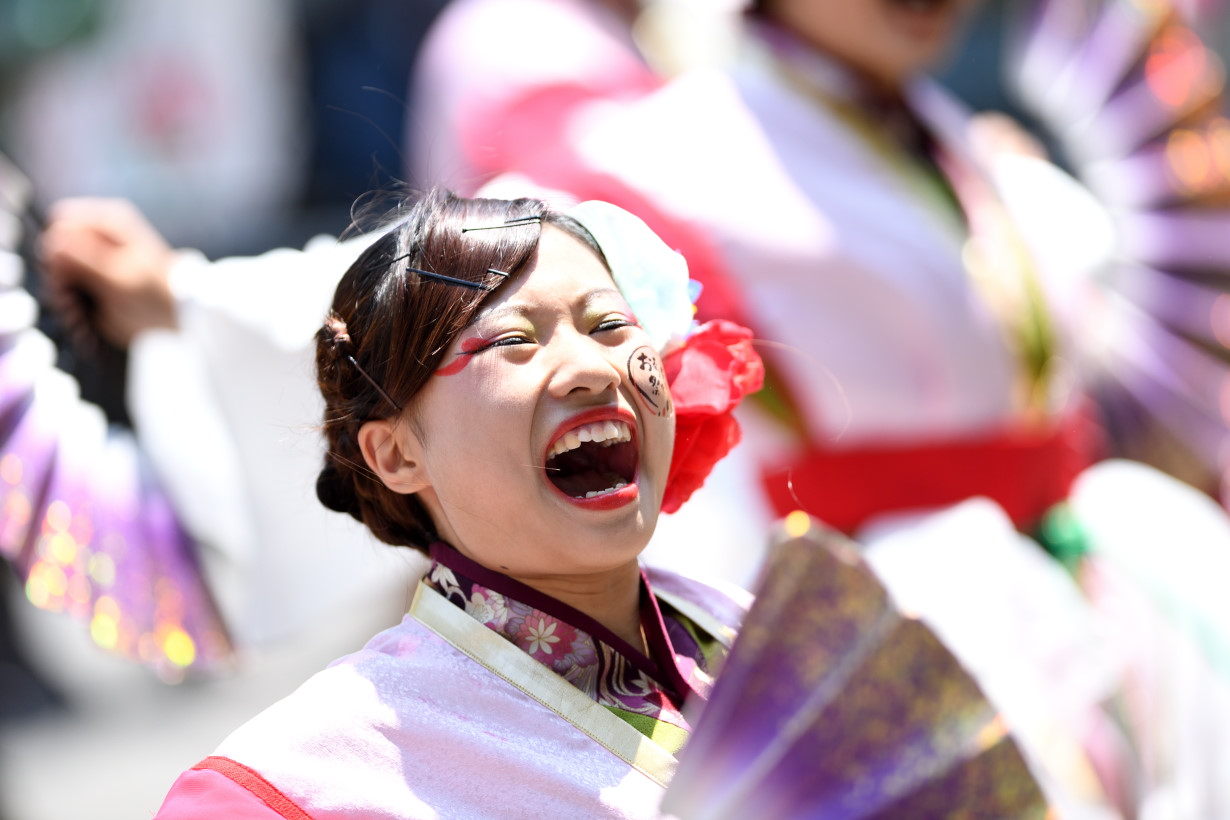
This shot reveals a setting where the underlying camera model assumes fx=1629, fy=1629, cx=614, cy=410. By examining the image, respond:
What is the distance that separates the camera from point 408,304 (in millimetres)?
948

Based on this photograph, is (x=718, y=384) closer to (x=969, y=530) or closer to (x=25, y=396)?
(x=25, y=396)

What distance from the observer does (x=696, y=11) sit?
2.19 m

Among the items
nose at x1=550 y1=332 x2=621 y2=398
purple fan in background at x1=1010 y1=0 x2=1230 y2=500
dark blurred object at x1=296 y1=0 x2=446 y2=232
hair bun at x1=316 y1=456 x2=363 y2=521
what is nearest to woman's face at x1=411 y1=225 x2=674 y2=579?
nose at x1=550 y1=332 x2=621 y2=398

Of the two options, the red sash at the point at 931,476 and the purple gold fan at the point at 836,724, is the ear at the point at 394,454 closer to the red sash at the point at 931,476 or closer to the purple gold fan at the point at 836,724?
the purple gold fan at the point at 836,724

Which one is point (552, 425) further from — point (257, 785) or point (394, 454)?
point (257, 785)

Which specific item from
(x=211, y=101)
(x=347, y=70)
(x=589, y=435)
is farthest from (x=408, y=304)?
(x=211, y=101)

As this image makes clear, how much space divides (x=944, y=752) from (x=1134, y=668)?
3.47ft

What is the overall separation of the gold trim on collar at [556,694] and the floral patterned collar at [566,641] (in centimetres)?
1

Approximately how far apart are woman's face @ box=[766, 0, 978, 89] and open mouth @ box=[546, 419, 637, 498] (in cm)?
115

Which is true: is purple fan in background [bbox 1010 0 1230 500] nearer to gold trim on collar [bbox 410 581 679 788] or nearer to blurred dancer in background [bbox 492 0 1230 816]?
blurred dancer in background [bbox 492 0 1230 816]

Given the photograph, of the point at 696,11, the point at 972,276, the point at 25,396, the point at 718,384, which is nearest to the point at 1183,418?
the point at 972,276

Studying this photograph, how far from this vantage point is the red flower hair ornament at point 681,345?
3.24 feet

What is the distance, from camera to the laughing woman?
2.95 ft

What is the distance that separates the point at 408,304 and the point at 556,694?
242 millimetres
